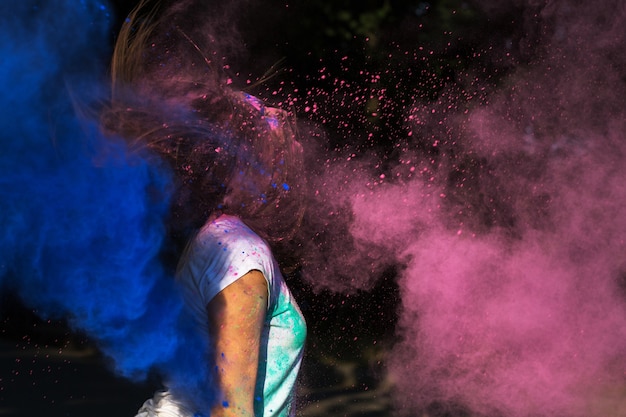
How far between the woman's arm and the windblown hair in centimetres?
32

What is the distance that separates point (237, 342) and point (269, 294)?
15 cm

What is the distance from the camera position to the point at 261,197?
2039 millimetres

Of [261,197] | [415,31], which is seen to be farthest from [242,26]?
[261,197]

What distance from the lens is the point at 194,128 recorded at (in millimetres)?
1857

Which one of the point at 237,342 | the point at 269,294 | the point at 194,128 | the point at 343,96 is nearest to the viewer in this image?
the point at 237,342

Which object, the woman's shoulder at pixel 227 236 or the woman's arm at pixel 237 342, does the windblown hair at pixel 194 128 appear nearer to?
the woman's shoulder at pixel 227 236

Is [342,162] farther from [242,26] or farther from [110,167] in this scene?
[242,26]

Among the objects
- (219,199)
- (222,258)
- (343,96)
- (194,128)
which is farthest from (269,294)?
(343,96)

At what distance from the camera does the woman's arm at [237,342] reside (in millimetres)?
Result: 1637

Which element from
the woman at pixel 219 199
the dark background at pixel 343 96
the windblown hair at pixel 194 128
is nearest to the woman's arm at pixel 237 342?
the woman at pixel 219 199

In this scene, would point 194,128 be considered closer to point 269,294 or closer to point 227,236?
point 227,236

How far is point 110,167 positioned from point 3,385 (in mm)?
5571

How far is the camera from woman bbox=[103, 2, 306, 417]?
166 centimetres

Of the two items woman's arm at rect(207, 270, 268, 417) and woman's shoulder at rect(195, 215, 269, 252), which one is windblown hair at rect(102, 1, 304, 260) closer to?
A: woman's shoulder at rect(195, 215, 269, 252)
